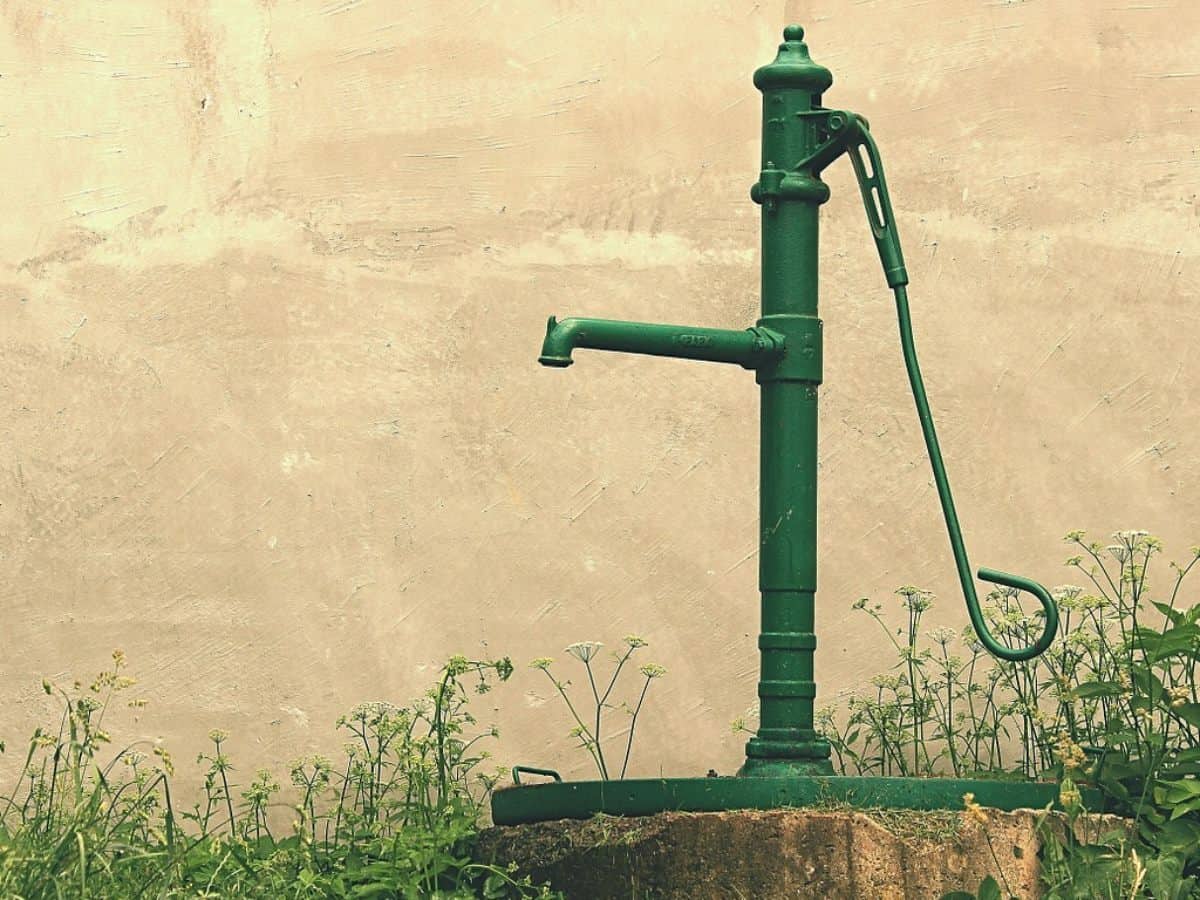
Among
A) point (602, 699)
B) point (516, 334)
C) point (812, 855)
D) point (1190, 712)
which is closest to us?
point (812, 855)

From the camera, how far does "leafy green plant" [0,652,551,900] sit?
226cm

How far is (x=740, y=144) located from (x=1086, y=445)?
896mm

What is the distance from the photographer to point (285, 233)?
3.41 meters

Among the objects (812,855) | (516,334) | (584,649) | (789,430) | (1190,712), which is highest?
(516,334)

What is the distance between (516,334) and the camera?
337 centimetres

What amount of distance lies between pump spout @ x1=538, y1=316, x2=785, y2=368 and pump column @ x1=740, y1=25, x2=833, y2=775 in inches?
1.5

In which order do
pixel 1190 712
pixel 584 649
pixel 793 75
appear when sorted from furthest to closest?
pixel 584 649
pixel 1190 712
pixel 793 75

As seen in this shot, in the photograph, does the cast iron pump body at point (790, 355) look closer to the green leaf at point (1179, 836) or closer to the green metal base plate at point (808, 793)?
the green metal base plate at point (808, 793)

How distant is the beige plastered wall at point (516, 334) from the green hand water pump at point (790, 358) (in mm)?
941

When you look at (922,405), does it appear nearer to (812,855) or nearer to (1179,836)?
(812,855)

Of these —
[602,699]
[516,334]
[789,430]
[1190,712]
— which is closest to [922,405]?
[789,430]

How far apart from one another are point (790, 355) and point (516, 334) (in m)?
1.12

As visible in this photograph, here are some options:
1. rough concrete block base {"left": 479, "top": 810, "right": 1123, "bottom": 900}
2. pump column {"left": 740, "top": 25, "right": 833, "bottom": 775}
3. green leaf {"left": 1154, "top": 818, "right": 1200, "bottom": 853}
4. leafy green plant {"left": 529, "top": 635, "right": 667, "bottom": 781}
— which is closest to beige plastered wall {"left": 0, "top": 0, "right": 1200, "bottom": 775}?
leafy green plant {"left": 529, "top": 635, "right": 667, "bottom": 781}

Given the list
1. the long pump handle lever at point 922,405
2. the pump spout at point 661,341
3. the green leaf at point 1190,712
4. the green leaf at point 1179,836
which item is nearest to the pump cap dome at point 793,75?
the long pump handle lever at point 922,405
